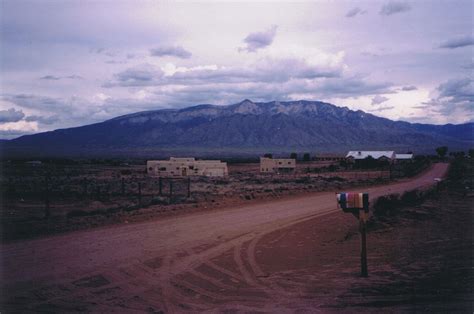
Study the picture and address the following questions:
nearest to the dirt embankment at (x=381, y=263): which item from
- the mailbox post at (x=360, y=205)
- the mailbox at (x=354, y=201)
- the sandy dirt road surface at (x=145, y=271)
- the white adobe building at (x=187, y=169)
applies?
the mailbox post at (x=360, y=205)

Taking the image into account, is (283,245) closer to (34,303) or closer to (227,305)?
(227,305)

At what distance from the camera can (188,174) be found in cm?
6194

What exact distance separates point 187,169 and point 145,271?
5144cm

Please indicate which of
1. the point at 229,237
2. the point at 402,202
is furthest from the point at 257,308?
the point at 402,202

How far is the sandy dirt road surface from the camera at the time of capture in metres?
8.95

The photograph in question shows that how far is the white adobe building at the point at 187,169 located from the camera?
61781 millimetres

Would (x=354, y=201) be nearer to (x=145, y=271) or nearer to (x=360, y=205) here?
(x=360, y=205)

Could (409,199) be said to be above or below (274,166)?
below

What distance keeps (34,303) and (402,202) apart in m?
17.9

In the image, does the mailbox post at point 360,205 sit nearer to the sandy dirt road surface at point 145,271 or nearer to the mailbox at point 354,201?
the mailbox at point 354,201

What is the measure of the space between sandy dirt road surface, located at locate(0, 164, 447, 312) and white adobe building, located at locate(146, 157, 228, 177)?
43.8 metres

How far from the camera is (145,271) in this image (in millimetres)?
11195

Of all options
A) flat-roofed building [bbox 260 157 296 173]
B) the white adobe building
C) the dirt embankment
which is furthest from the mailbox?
flat-roofed building [bbox 260 157 296 173]

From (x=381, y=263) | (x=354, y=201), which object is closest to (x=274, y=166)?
(x=381, y=263)
